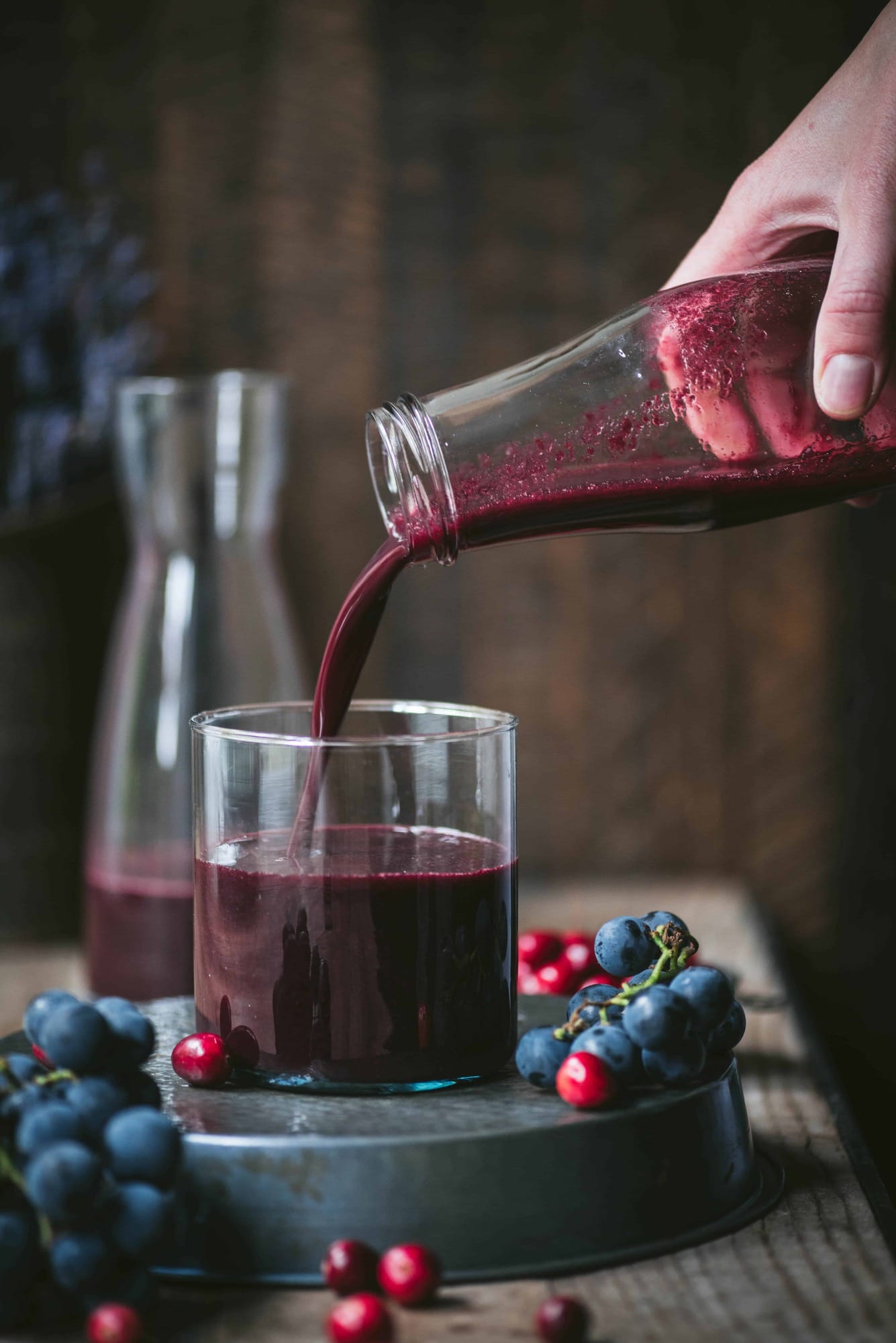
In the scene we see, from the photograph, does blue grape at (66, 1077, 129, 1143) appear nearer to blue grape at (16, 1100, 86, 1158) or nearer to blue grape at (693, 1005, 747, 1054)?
blue grape at (16, 1100, 86, 1158)

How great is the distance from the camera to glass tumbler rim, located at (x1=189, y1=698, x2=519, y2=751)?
811 mm

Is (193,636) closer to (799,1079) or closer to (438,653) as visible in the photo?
(438,653)

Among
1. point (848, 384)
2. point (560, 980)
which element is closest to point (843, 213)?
point (848, 384)

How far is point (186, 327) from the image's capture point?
6.23ft

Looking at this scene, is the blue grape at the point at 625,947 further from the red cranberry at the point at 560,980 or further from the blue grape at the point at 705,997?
the red cranberry at the point at 560,980

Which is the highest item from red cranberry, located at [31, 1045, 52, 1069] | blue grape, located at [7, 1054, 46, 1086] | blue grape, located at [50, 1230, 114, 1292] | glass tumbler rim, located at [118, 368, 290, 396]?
glass tumbler rim, located at [118, 368, 290, 396]

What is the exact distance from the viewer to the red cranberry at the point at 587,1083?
75 centimetres

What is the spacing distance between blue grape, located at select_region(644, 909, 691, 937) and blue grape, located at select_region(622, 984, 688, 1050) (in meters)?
0.07

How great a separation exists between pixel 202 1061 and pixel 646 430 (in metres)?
0.44

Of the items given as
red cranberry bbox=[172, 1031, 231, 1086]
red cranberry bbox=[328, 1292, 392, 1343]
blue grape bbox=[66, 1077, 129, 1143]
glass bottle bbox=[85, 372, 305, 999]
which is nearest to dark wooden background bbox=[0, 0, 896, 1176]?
glass bottle bbox=[85, 372, 305, 999]

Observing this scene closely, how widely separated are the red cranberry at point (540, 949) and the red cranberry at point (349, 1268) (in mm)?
463

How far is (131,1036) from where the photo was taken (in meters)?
0.73

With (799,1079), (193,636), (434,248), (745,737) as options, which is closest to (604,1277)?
(799,1079)

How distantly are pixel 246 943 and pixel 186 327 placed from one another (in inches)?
49.7
